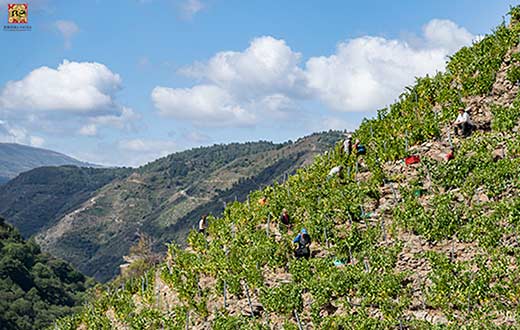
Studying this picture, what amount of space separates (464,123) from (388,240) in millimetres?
5746

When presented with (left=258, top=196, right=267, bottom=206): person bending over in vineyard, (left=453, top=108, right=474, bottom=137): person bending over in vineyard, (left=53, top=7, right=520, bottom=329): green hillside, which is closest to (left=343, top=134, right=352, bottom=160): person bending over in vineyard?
(left=53, top=7, right=520, bottom=329): green hillside

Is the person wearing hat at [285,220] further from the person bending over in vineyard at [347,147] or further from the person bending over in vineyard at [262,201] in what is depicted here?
the person bending over in vineyard at [347,147]

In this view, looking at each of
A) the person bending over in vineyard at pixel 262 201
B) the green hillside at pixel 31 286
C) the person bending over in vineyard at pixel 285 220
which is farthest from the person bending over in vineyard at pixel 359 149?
the green hillside at pixel 31 286

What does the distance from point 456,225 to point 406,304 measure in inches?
125

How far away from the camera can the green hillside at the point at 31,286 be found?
67.9 metres

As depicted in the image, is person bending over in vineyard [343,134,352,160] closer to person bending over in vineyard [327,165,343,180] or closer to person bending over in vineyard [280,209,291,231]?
person bending over in vineyard [327,165,343,180]

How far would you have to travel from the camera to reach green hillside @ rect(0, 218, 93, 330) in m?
67.9

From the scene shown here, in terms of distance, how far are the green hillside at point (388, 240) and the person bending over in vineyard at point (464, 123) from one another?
1.08 ft

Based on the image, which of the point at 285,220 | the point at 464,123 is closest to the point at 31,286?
the point at 285,220

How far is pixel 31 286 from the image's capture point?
83.2 metres

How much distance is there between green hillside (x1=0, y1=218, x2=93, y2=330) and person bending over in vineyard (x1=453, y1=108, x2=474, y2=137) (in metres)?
63.7

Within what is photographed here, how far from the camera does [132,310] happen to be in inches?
691

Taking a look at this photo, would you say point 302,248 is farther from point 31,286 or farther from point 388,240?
point 31,286

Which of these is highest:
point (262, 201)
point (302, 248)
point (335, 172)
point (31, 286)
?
point (335, 172)
